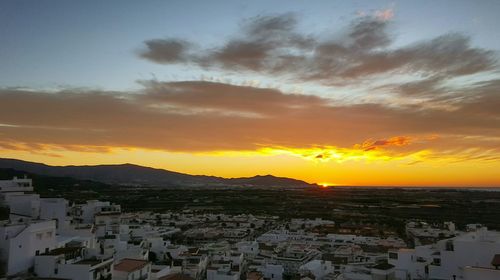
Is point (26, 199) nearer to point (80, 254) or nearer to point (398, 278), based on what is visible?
point (80, 254)

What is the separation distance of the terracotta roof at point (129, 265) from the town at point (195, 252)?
6cm

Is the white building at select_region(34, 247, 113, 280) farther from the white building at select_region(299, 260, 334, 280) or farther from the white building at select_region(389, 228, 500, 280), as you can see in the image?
the white building at select_region(389, 228, 500, 280)

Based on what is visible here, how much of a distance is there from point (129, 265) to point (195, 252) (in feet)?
42.6

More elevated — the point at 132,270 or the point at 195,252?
the point at 132,270

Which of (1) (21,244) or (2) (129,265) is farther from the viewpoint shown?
(2) (129,265)

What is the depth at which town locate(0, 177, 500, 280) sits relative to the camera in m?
23.3

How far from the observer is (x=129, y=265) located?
26.6 meters

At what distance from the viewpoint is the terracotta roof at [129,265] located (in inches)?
1013

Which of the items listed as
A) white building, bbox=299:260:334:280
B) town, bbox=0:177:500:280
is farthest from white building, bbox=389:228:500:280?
white building, bbox=299:260:334:280

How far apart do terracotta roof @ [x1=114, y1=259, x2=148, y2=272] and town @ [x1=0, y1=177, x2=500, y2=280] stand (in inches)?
2.2

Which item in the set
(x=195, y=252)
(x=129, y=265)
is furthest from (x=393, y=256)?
(x=129, y=265)

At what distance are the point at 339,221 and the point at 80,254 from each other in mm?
64215

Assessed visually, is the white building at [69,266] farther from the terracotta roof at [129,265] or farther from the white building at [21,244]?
the terracotta roof at [129,265]

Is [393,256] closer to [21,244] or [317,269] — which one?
[317,269]
